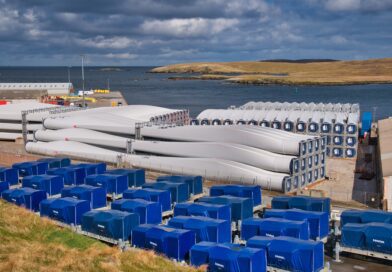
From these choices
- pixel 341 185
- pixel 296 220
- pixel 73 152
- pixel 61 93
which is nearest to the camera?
pixel 296 220

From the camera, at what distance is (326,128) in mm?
59156

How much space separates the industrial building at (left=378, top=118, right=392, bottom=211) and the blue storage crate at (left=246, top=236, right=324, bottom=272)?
1429 centimetres

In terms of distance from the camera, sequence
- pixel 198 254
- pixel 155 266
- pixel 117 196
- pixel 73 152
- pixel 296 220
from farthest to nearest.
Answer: pixel 73 152 → pixel 117 196 → pixel 296 220 → pixel 198 254 → pixel 155 266

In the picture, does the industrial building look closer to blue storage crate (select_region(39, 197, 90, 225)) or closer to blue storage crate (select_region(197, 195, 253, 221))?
blue storage crate (select_region(197, 195, 253, 221))

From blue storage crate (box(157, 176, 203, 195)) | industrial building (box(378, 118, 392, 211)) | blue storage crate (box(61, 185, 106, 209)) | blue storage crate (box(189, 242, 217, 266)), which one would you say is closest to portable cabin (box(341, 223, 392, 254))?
blue storage crate (box(189, 242, 217, 266))

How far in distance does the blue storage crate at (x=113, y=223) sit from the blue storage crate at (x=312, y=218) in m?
8.64

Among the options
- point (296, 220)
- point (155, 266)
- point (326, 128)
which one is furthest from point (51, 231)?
point (326, 128)

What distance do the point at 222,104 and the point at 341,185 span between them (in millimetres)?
100722

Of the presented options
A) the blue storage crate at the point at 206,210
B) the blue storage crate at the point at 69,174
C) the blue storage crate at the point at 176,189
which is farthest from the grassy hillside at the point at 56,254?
the blue storage crate at the point at 69,174

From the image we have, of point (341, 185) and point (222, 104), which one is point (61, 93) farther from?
point (341, 185)

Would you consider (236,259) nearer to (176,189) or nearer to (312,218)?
(312,218)

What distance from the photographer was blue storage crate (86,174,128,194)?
40.0 metres

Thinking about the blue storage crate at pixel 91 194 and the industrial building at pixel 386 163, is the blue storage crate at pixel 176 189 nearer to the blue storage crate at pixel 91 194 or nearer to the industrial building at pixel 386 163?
the blue storage crate at pixel 91 194

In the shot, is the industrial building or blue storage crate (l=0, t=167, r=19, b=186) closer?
the industrial building
